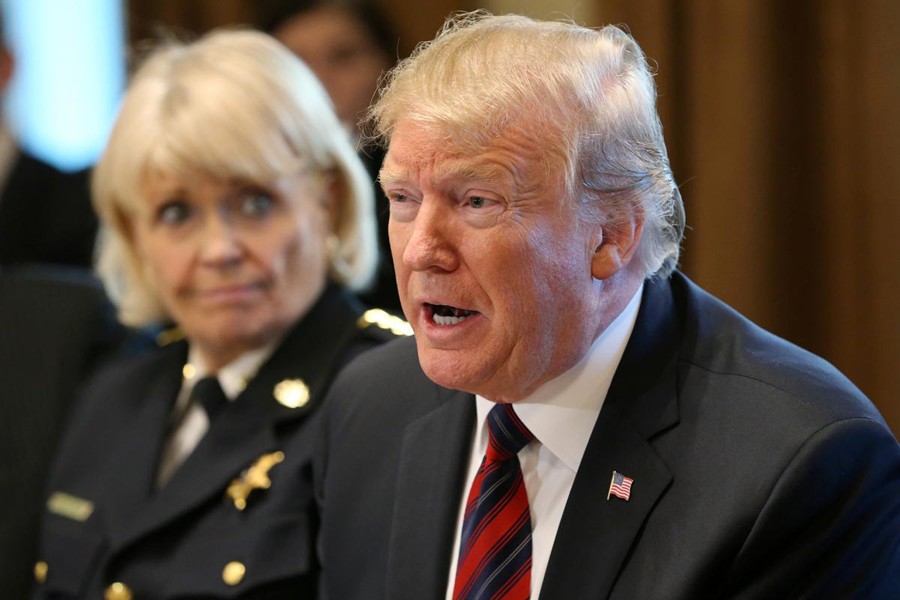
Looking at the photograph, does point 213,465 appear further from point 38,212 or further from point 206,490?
point 38,212

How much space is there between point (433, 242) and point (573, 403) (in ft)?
0.99

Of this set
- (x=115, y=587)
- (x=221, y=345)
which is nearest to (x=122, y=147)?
(x=221, y=345)

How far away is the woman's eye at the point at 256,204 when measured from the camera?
2.39 m

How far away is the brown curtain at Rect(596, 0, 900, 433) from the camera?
7.70ft

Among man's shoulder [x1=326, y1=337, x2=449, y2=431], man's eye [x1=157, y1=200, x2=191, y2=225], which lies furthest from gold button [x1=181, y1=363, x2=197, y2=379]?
man's shoulder [x1=326, y1=337, x2=449, y2=431]

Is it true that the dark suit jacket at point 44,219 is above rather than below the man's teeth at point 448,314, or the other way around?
below

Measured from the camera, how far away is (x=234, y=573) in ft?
6.90

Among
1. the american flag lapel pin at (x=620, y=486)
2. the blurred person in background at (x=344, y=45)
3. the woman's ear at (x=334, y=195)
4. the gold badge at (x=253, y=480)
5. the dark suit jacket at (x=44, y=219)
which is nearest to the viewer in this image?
the american flag lapel pin at (x=620, y=486)

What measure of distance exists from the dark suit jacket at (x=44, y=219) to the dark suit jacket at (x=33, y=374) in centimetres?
50

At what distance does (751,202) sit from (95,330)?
5.05 ft

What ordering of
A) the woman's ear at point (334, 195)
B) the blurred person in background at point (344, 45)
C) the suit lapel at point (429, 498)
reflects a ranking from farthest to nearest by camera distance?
the blurred person in background at point (344, 45), the woman's ear at point (334, 195), the suit lapel at point (429, 498)

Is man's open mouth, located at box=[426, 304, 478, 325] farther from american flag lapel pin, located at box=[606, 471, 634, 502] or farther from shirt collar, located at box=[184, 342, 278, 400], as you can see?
shirt collar, located at box=[184, 342, 278, 400]

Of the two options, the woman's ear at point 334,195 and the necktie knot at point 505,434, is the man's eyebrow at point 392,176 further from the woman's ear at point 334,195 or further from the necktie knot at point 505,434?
the woman's ear at point 334,195

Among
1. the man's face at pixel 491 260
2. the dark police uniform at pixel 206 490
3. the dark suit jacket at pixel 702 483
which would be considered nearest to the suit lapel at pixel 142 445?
the dark police uniform at pixel 206 490
